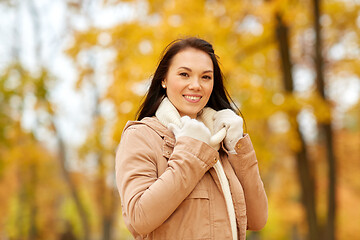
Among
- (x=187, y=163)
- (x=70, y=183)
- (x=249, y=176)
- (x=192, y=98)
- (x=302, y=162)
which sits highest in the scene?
(x=192, y=98)

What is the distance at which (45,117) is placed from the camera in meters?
13.3

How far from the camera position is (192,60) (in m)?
1.94

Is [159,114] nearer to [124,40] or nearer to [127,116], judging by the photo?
[127,116]

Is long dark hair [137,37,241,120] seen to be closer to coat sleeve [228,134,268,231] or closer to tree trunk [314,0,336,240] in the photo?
coat sleeve [228,134,268,231]

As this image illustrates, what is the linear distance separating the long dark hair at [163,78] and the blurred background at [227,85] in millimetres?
2120

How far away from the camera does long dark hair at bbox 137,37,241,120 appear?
1.99 metres

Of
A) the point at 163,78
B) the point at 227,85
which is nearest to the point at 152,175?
the point at 163,78

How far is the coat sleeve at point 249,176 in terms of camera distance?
1918mm

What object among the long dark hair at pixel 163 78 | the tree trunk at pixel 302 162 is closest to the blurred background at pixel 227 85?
the tree trunk at pixel 302 162

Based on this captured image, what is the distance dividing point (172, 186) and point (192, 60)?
61 centimetres

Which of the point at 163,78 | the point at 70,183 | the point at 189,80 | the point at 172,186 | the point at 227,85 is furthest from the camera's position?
the point at 70,183

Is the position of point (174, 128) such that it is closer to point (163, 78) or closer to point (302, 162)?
point (163, 78)

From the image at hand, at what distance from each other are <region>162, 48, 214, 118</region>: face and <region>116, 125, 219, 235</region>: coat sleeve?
0.22 metres

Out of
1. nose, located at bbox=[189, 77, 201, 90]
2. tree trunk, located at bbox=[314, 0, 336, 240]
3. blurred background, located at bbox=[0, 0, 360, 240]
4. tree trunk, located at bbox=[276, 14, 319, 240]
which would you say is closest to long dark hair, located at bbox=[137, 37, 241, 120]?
nose, located at bbox=[189, 77, 201, 90]
